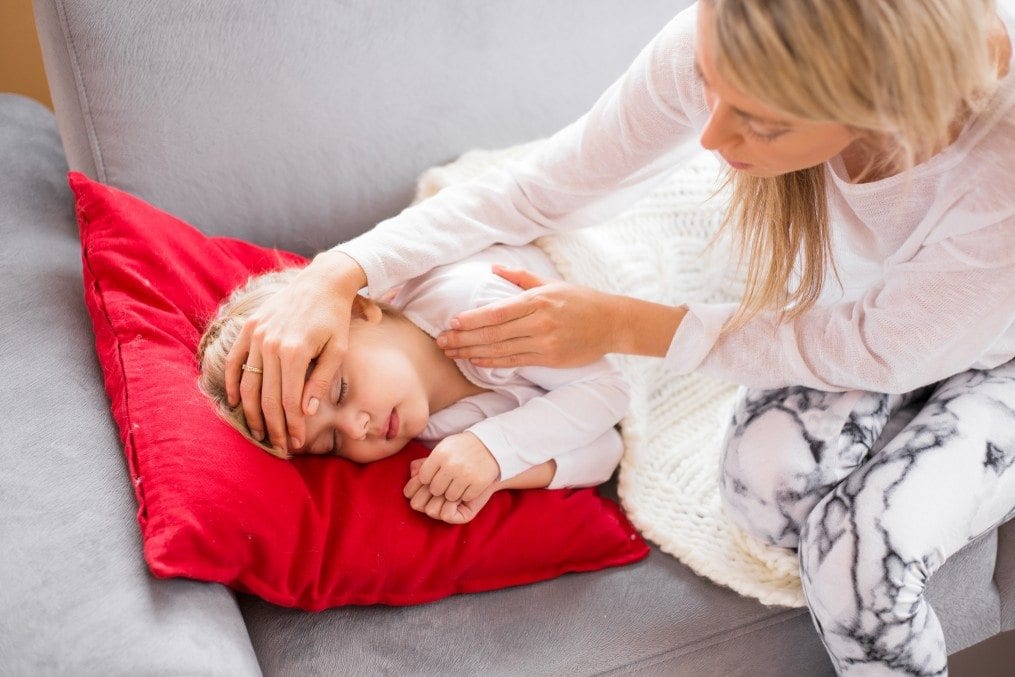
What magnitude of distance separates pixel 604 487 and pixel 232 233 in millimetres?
662

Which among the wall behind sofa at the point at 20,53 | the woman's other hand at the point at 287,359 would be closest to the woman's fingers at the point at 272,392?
the woman's other hand at the point at 287,359

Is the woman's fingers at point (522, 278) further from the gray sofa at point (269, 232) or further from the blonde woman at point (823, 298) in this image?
the gray sofa at point (269, 232)

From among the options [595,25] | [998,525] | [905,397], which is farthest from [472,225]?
[998,525]

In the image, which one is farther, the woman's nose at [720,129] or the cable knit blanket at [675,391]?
the cable knit blanket at [675,391]

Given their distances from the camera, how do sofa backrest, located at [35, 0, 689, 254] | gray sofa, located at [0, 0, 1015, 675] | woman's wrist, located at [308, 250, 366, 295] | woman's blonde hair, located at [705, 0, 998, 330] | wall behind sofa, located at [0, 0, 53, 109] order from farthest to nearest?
wall behind sofa, located at [0, 0, 53, 109] < sofa backrest, located at [35, 0, 689, 254] < woman's wrist, located at [308, 250, 366, 295] < gray sofa, located at [0, 0, 1015, 675] < woman's blonde hair, located at [705, 0, 998, 330]

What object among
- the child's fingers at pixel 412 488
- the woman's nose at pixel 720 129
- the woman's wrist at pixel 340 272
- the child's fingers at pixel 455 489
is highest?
the woman's nose at pixel 720 129

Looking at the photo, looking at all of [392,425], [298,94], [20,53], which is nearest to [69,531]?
[392,425]

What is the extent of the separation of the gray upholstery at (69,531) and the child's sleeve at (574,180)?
0.36 m

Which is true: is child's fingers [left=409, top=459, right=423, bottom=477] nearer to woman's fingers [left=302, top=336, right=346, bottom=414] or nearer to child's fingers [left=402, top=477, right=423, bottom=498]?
child's fingers [left=402, top=477, right=423, bottom=498]

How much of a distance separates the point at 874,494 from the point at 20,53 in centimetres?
172

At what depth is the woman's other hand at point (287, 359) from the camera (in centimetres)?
106

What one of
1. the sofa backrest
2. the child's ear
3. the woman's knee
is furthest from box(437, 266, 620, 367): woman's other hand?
the sofa backrest

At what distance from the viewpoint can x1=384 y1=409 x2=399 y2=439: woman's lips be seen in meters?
1.16

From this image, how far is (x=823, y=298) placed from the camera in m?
1.22
